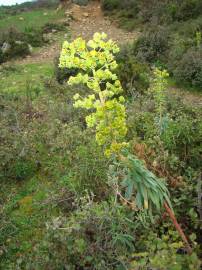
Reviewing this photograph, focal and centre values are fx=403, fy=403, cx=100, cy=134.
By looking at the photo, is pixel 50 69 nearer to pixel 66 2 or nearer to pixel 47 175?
pixel 47 175

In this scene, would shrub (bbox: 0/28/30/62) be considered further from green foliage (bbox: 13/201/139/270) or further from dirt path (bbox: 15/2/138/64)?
green foliage (bbox: 13/201/139/270)

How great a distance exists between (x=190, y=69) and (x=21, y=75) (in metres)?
5.27

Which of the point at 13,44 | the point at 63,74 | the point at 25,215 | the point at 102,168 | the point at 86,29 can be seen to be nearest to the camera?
the point at 102,168

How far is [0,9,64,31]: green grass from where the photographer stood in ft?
63.8

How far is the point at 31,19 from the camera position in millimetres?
20734

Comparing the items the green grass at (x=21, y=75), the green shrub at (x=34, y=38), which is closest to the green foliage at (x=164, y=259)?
the green grass at (x=21, y=75)

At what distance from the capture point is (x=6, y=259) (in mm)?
4578

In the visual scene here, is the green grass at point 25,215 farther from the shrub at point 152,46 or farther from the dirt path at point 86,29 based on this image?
the dirt path at point 86,29

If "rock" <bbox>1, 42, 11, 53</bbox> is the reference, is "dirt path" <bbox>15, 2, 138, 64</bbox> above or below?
below

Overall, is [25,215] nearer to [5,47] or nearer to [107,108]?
[107,108]

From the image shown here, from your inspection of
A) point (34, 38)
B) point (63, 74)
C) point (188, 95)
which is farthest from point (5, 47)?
point (188, 95)

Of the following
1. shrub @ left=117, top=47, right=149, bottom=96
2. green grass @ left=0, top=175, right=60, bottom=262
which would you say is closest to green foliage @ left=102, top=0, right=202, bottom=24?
shrub @ left=117, top=47, right=149, bottom=96

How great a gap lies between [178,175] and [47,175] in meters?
2.20

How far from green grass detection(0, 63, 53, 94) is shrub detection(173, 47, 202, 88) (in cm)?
376
